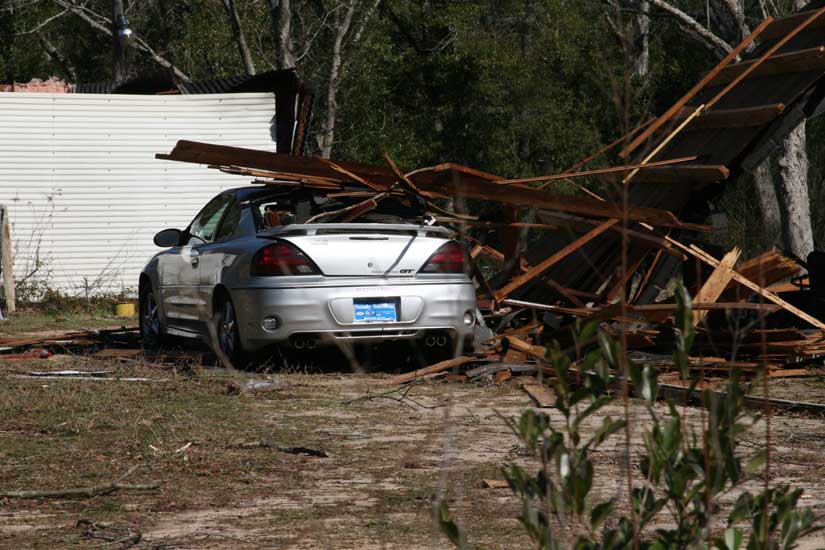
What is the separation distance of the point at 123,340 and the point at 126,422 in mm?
6418

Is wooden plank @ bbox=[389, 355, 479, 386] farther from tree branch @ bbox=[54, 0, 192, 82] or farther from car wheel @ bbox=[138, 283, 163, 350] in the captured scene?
tree branch @ bbox=[54, 0, 192, 82]

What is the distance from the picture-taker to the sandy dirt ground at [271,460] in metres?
5.20

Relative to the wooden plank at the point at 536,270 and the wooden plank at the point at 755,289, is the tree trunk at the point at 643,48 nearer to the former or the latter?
the wooden plank at the point at 536,270

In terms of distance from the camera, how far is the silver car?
33.9 ft

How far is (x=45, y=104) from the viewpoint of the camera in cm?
2191

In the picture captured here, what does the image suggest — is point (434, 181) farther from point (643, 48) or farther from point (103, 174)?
point (643, 48)

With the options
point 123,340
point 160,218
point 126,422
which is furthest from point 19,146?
point 126,422

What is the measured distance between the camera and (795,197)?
2328 cm

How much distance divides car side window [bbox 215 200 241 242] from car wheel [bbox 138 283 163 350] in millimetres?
1892

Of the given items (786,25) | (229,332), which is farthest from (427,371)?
(786,25)

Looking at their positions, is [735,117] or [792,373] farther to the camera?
Answer: [735,117]

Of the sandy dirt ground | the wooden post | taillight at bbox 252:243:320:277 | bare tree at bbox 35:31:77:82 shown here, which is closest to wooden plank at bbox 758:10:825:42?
the sandy dirt ground

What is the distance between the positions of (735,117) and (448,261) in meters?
3.05

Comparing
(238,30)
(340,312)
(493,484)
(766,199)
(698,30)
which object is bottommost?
(493,484)
